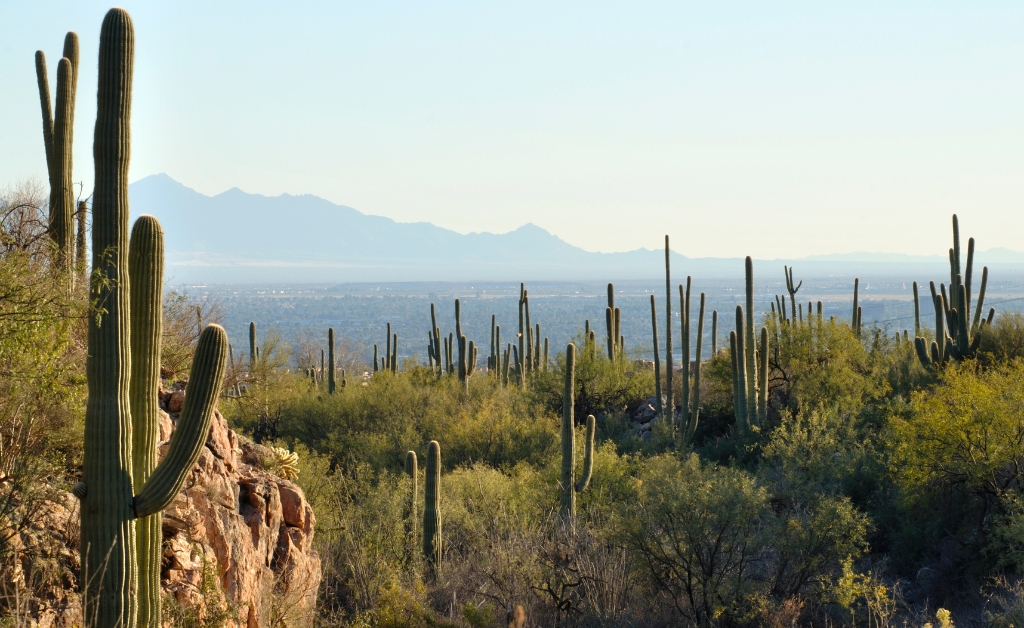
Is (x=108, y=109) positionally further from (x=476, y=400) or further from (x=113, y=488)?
(x=476, y=400)

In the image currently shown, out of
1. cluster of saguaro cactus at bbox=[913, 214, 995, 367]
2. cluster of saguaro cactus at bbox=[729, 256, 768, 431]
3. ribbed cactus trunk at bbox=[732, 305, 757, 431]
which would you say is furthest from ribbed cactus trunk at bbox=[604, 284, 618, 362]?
cluster of saguaro cactus at bbox=[913, 214, 995, 367]

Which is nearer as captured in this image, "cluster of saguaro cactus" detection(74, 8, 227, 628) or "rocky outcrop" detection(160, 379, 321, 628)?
"cluster of saguaro cactus" detection(74, 8, 227, 628)

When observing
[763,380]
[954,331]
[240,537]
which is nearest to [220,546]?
[240,537]

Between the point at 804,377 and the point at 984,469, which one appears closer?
the point at 984,469

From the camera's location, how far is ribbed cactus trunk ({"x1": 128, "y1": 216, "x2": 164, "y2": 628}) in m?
7.46

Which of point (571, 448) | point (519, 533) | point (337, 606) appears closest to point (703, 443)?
point (571, 448)

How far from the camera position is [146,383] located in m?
7.48

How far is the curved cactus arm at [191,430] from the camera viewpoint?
23.9ft

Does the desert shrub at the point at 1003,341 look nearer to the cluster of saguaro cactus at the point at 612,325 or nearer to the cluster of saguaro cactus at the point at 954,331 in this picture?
the cluster of saguaro cactus at the point at 954,331

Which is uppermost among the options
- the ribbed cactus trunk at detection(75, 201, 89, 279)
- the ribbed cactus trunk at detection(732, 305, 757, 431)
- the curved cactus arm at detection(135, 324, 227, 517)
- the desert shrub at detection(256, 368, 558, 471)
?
the ribbed cactus trunk at detection(75, 201, 89, 279)

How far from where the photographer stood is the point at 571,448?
18062mm

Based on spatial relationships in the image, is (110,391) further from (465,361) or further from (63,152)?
(465,361)

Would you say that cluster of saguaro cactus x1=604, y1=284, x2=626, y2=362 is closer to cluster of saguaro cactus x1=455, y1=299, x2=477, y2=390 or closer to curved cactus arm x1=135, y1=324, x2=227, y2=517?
cluster of saguaro cactus x1=455, y1=299, x2=477, y2=390

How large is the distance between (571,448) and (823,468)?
541 centimetres
